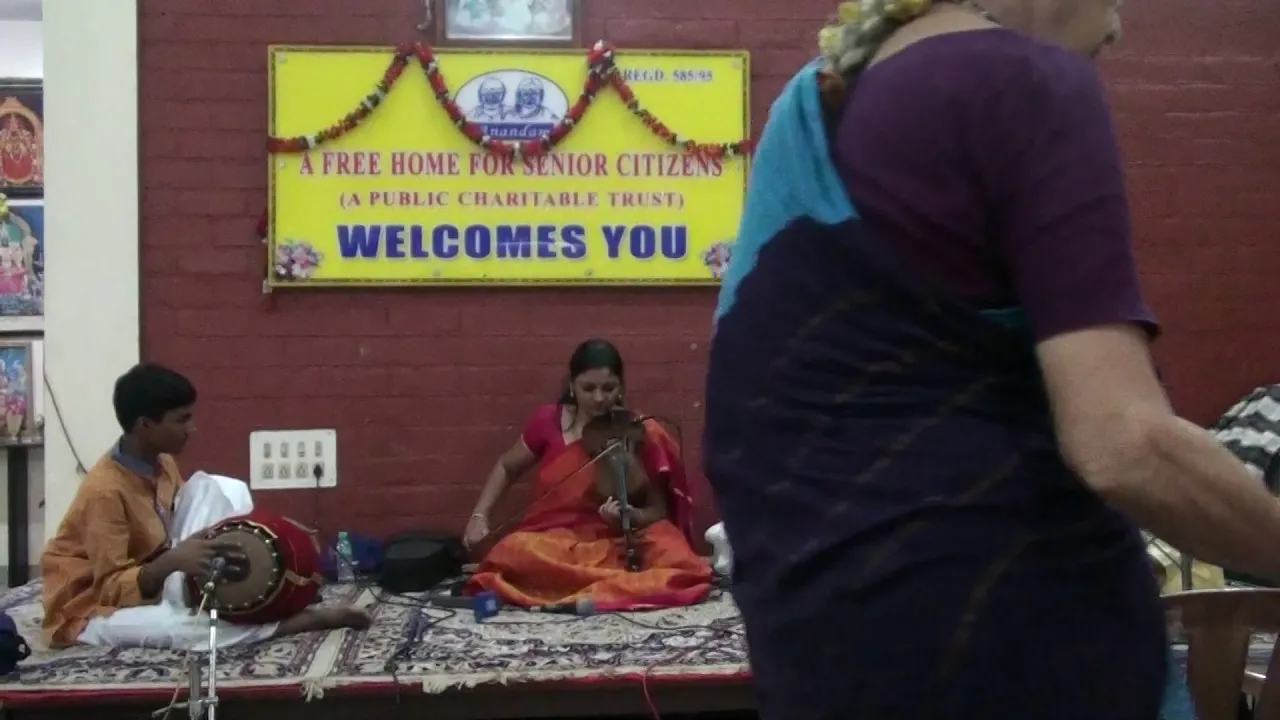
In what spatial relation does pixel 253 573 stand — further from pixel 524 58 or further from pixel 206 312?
pixel 524 58

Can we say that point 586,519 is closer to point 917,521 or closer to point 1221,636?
point 1221,636

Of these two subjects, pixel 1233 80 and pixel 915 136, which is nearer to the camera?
pixel 915 136

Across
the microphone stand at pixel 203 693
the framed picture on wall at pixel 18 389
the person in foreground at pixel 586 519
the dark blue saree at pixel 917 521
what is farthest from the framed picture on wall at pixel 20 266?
the dark blue saree at pixel 917 521

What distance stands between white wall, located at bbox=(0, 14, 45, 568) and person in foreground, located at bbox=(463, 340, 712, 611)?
2641 mm

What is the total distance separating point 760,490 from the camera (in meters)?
0.89

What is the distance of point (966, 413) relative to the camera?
83cm

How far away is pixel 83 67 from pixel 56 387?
1.03 m

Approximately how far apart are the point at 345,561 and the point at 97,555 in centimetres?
92

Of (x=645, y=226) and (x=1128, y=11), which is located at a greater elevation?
(x=1128, y=11)

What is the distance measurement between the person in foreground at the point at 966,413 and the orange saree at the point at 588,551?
7.73ft

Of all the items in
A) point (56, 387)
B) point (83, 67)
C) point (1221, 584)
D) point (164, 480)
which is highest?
point (83, 67)

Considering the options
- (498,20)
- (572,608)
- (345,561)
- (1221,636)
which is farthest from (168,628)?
(1221,636)

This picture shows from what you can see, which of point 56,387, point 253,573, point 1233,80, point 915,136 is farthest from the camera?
A: point 1233,80

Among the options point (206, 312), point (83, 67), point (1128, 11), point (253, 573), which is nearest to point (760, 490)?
point (253, 573)
